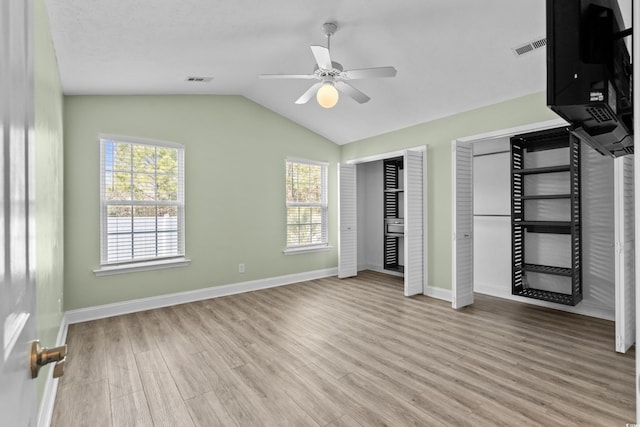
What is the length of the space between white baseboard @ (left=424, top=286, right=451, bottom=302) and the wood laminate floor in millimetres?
451

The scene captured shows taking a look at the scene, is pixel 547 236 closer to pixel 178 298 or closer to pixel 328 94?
pixel 328 94

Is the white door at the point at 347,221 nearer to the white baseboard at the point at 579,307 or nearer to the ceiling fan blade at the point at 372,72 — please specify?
the white baseboard at the point at 579,307

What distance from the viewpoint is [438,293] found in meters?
4.54

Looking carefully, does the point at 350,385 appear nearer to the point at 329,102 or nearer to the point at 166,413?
the point at 166,413

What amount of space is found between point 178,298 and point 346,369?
270 centimetres

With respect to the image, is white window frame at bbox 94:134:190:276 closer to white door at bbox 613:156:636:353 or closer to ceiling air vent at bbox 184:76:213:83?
ceiling air vent at bbox 184:76:213:83

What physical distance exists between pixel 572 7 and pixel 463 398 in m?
2.19

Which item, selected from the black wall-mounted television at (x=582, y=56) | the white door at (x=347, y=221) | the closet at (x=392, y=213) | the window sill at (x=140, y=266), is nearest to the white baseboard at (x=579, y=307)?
the closet at (x=392, y=213)

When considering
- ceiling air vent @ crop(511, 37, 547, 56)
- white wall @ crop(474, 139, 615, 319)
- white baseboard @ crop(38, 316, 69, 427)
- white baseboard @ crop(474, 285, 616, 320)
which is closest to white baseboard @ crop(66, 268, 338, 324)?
white baseboard @ crop(38, 316, 69, 427)

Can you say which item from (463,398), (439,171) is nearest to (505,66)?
(439,171)

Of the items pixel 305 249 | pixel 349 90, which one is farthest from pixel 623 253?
pixel 305 249

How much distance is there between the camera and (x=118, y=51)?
278 cm

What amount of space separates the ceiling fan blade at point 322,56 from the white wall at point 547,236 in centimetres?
311

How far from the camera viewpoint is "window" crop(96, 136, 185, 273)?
3.85m
